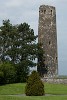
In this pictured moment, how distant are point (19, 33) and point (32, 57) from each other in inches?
173

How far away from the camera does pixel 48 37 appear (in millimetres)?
61875

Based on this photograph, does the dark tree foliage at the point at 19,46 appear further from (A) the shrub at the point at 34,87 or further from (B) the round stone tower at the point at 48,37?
(A) the shrub at the point at 34,87

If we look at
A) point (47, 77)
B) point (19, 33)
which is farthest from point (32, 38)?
point (47, 77)

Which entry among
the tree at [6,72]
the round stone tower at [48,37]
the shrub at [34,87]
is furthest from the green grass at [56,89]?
the round stone tower at [48,37]

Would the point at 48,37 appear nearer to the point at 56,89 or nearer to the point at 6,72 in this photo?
the point at 6,72

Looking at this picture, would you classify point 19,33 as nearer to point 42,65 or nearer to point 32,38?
point 32,38

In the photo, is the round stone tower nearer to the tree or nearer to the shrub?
the tree

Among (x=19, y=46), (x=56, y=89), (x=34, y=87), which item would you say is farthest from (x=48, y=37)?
(x=34, y=87)

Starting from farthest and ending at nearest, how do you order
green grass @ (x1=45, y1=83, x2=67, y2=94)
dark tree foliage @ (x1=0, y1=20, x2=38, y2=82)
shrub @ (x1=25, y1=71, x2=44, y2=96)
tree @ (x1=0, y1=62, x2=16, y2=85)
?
dark tree foliage @ (x1=0, y1=20, x2=38, y2=82)
tree @ (x1=0, y1=62, x2=16, y2=85)
green grass @ (x1=45, y1=83, x2=67, y2=94)
shrub @ (x1=25, y1=71, x2=44, y2=96)

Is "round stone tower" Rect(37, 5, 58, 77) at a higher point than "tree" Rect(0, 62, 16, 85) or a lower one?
higher

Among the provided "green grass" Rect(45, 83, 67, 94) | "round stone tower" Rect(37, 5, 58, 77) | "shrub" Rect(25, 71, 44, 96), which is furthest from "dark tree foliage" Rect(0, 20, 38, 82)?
"shrub" Rect(25, 71, 44, 96)

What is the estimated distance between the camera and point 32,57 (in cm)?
5966

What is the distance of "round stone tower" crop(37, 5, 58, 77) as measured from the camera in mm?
61469

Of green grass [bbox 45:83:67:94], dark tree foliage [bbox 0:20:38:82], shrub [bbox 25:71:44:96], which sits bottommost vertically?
green grass [bbox 45:83:67:94]
